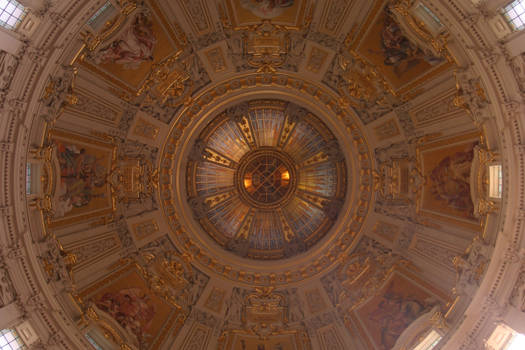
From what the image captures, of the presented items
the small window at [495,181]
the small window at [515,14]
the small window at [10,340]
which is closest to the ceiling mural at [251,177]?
the small window at [495,181]

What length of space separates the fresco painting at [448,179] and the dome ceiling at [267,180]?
14.9 ft

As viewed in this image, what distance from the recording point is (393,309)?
17.6 m

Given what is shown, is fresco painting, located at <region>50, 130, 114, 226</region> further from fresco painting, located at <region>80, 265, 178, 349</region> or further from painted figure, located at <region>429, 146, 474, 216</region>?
painted figure, located at <region>429, 146, 474, 216</region>

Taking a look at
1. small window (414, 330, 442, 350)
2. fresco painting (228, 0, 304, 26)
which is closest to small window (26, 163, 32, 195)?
fresco painting (228, 0, 304, 26)

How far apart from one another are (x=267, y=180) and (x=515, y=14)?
13629 mm

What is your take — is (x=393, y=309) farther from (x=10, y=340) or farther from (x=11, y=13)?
(x=11, y=13)

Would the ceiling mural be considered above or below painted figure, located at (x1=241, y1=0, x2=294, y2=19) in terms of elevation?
below

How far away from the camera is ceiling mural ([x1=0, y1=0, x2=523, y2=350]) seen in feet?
44.7

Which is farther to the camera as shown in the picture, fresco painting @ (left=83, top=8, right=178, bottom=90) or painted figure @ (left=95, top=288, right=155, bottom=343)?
painted figure @ (left=95, top=288, right=155, bottom=343)

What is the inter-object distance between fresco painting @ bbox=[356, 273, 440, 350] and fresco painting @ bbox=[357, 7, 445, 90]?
8990 millimetres

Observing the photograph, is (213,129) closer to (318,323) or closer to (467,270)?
(318,323)

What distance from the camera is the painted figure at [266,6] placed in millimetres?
16094

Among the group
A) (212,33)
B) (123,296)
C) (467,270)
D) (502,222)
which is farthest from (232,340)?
(212,33)

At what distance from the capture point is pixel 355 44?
16672 mm
